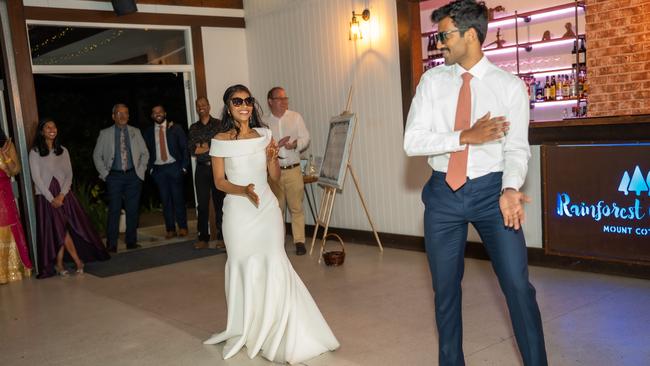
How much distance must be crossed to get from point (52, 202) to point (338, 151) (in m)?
2.95

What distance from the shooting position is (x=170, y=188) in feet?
27.6

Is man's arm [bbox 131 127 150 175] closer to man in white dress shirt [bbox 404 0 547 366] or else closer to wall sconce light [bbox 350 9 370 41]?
wall sconce light [bbox 350 9 370 41]

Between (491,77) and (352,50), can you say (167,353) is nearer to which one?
(491,77)

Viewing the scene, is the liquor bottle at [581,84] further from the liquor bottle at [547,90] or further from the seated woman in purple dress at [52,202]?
the seated woman in purple dress at [52,202]

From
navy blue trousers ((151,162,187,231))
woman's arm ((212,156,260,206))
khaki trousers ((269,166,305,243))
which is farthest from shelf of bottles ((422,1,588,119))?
woman's arm ((212,156,260,206))

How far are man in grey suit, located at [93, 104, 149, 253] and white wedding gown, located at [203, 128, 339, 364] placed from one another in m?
4.23

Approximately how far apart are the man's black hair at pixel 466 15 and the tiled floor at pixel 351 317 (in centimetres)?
182

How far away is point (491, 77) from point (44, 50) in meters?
6.22

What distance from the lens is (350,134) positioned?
6484 mm

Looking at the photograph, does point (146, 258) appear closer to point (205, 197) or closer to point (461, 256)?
point (205, 197)

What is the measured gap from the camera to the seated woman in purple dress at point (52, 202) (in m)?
6.70

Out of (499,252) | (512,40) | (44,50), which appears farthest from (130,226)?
(499,252)

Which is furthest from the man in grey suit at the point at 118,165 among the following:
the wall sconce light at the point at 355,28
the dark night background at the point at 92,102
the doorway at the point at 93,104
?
the wall sconce light at the point at 355,28

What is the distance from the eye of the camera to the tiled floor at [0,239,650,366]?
3742 millimetres
